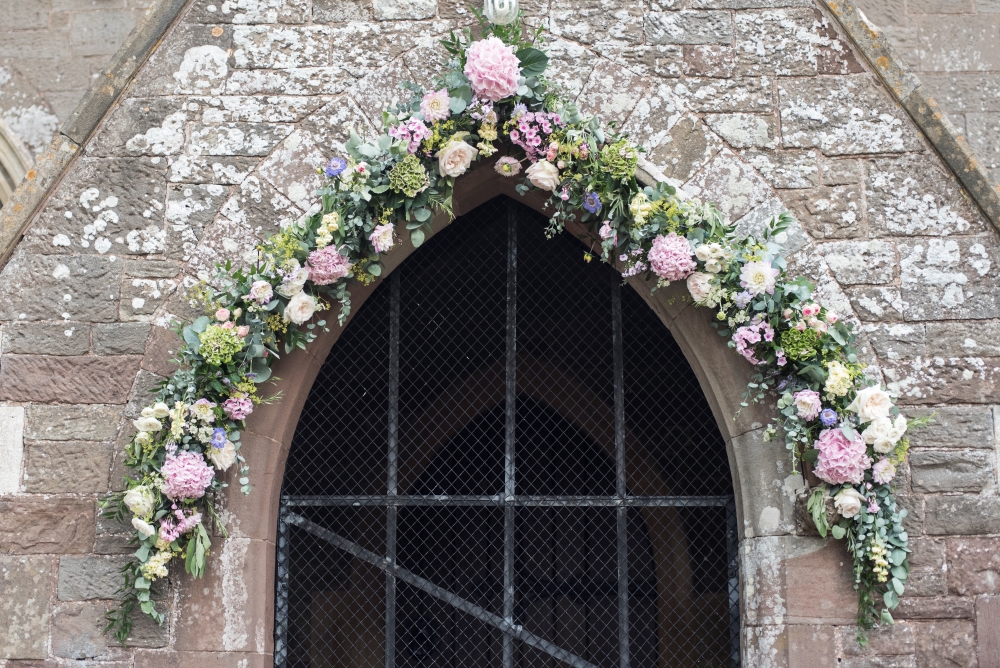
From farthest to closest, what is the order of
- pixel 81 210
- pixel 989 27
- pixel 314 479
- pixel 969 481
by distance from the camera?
pixel 989 27 → pixel 314 479 → pixel 81 210 → pixel 969 481

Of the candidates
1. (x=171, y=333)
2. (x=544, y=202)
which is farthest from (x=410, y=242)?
(x=171, y=333)

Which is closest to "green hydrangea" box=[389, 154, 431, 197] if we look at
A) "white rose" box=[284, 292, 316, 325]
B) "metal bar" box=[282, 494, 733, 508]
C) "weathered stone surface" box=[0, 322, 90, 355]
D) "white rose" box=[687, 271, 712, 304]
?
"white rose" box=[284, 292, 316, 325]

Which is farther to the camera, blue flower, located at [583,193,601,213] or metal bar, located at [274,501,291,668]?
metal bar, located at [274,501,291,668]

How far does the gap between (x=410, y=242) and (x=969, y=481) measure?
2.20 meters

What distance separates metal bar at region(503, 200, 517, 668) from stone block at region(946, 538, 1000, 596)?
5.13ft

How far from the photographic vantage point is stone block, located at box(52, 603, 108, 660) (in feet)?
11.9

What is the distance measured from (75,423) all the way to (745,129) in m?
2.72

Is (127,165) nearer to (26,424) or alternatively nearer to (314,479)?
(26,424)

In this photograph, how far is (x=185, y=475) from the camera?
354cm

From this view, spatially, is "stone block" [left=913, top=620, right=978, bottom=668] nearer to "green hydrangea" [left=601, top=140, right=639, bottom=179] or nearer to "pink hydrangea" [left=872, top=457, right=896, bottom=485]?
"pink hydrangea" [left=872, top=457, right=896, bottom=485]

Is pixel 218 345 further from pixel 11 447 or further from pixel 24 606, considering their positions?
pixel 24 606

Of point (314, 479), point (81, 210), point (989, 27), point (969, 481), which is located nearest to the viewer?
point (969, 481)

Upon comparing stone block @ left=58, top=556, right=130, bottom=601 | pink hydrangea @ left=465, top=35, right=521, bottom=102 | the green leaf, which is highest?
the green leaf

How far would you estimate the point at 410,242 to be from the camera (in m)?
3.92
